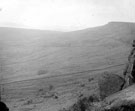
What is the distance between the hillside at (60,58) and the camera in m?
25.9

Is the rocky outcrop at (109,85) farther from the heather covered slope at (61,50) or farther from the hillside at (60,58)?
the heather covered slope at (61,50)

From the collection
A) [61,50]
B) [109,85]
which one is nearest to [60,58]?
[61,50]

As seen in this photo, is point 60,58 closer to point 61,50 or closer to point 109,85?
point 61,50

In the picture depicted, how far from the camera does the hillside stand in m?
25.9

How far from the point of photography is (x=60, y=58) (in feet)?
124

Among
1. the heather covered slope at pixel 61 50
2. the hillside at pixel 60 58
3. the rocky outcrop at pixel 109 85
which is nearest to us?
the rocky outcrop at pixel 109 85

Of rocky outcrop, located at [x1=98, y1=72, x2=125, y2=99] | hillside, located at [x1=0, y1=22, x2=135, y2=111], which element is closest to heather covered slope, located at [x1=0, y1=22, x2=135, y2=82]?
hillside, located at [x1=0, y1=22, x2=135, y2=111]

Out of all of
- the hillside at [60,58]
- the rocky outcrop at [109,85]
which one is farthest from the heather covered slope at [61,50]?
the rocky outcrop at [109,85]

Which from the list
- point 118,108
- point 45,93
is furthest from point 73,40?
point 118,108

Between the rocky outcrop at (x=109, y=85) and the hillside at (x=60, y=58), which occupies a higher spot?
the rocky outcrop at (x=109, y=85)

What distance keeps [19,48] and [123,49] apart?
1977 centimetres

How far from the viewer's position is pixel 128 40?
44.0 m

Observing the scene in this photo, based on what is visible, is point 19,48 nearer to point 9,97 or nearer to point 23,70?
point 23,70

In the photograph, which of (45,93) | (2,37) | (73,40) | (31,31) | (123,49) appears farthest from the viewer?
(31,31)
